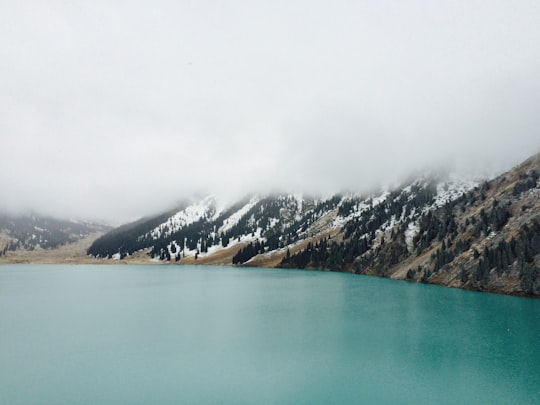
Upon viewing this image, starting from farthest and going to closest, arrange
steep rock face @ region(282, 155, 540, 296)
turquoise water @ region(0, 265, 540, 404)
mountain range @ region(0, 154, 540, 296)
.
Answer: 1. mountain range @ region(0, 154, 540, 296)
2. steep rock face @ region(282, 155, 540, 296)
3. turquoise water @ region(0, 265, 540, 404)

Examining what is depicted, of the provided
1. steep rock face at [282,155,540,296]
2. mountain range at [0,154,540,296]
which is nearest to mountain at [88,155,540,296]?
mountain range at [0,154,540,296]

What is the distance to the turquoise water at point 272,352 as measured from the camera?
28.8m

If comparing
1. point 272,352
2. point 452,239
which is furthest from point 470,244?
point 272,352

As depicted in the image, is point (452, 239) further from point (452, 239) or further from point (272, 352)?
point (272, 352)

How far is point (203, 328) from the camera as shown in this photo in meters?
51.3

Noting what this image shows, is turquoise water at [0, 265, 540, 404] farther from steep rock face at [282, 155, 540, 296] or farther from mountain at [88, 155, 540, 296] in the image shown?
mountain at [88, 155, 540, 296]

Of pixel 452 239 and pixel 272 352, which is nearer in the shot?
pixel 272 352

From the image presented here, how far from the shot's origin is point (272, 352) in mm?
39156

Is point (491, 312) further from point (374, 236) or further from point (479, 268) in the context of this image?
point (374, 236)

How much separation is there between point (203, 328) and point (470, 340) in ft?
117

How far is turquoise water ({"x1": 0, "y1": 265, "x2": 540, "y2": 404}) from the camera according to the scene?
28.8 m

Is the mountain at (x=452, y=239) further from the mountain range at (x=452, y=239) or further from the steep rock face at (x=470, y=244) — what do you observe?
the steep rock face at (x=470, y=244)

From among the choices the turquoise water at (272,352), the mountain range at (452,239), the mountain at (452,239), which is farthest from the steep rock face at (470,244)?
the turquoise water at (272,352)

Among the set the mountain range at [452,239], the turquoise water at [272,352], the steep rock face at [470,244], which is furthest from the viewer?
the mountain range at [452,239]
